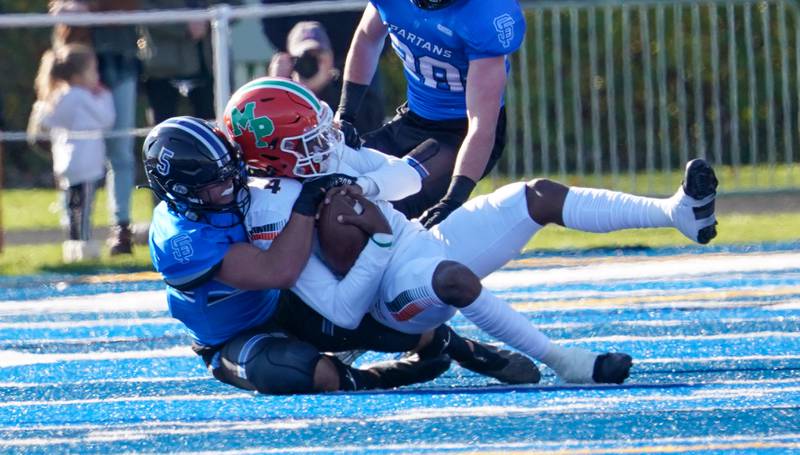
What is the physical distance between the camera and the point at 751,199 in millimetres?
11828

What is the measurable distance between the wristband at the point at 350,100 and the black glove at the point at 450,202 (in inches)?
34.9

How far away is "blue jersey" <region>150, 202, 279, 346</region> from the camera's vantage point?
5.26 metres

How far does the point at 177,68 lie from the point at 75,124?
71 cm

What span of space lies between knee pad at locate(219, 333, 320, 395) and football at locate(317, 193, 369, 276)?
291 millimetres

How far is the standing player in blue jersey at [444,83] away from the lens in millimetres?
6148

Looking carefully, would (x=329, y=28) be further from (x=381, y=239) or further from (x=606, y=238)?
(x=381, y=239)

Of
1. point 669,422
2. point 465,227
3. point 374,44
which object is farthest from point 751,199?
point 669,422

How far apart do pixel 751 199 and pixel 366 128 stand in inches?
136

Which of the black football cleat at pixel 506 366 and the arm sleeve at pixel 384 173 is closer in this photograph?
the arm sleeve at pixel 384 173

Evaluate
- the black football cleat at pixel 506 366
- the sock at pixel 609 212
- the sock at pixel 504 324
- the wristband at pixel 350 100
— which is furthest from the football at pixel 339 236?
the wristband at pixel 350 100

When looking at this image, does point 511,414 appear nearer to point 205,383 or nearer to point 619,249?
point 205,383

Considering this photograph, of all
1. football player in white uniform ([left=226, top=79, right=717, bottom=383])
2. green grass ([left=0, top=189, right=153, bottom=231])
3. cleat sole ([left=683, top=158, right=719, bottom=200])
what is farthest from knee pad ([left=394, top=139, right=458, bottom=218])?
green grass ([left=0, top=189, right=153, bottom=231])

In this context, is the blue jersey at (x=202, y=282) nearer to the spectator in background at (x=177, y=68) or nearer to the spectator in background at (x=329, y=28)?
the spectator in background at (x=329, y=28)

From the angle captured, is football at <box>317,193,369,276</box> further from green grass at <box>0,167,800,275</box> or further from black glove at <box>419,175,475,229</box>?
green grass at <box>0,167,800,275</box>
